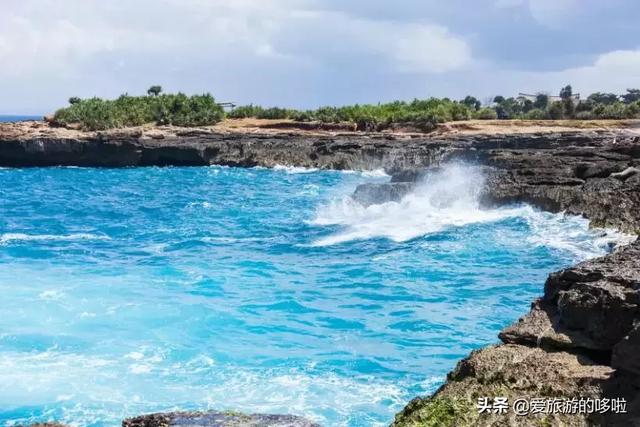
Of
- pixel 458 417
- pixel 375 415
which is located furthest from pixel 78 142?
pixel 458 417

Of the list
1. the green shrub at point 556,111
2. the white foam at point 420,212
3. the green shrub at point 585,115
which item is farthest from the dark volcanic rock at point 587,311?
the green shrub at point 556,111

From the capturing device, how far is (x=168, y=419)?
511cm

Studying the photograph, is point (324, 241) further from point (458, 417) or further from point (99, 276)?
point (458, 417)

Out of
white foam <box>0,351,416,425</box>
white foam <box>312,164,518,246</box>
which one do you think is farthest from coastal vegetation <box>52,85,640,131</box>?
white foam <box>0,351,416,425</box>

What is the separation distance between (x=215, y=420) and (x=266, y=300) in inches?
368

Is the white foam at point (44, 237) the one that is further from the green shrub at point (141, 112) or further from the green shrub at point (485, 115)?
the green shrub at point (485, 115)

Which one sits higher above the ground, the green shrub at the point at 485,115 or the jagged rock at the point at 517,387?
the green shrub at the point at 485,115

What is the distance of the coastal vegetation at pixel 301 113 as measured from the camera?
52156mm

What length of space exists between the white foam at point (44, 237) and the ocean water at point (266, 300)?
0.21 metres

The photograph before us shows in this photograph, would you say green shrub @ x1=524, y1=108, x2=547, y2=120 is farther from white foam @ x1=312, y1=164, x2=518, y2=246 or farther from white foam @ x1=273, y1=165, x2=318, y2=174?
white foam @ x1=312, y1=164, x2=518, y2=246

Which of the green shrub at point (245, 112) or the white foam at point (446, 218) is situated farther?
the green shrub at point (245, 112)

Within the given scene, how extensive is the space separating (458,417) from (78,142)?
153ft

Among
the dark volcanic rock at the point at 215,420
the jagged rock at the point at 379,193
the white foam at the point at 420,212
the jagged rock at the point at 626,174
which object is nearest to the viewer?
the dark volcanic rock at the point at 215,420

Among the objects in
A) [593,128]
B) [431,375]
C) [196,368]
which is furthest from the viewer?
[593,128]
